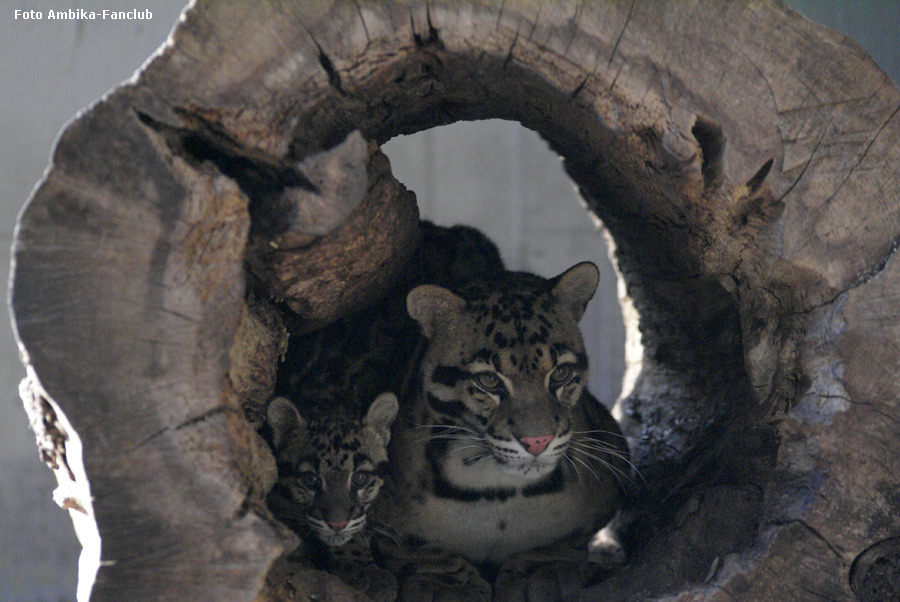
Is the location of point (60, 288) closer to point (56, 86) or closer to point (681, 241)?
point (681, 241)

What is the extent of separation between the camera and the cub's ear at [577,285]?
3.64m

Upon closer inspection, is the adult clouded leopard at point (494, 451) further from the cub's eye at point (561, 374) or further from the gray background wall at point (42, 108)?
the gray background wall at point (42, 108)

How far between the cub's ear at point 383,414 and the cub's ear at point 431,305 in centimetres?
35

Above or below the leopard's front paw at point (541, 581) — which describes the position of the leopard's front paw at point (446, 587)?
below

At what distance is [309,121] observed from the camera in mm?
2521

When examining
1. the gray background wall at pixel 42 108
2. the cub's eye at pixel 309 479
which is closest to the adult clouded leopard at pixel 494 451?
the cub's eye at pixel 309 479

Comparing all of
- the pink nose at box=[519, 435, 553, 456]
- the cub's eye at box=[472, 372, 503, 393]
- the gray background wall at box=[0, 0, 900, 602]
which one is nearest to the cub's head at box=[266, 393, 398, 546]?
the cub's eye at box=[472, 372, 503, 393]

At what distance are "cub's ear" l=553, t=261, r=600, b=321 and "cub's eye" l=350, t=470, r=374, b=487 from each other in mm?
1085

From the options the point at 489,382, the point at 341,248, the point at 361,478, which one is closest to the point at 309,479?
the point at 361,478

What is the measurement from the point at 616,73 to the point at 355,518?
1.84 meters

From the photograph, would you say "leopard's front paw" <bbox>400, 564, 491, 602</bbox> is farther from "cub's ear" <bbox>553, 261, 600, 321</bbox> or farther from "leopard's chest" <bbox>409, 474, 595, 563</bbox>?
"cub's ear" <bbox>553, 261, 600, 321</bbox>

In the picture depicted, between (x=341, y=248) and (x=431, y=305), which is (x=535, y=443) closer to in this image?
(x=431, y=305)

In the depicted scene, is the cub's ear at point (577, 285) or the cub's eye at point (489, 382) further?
the cub's ear at point (577, 285)

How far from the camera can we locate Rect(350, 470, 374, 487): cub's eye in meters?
3.30
